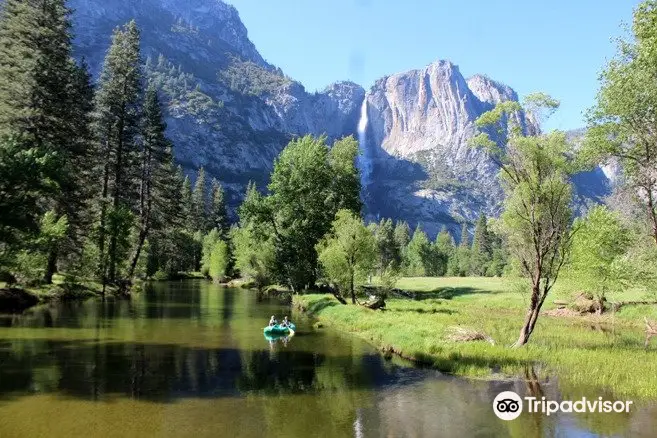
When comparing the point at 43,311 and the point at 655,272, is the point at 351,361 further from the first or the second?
the point at 43,311

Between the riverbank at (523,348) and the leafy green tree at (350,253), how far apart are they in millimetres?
3174

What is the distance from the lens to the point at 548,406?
18.6 meters

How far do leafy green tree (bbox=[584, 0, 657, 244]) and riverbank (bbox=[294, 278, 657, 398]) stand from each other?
6.85 metres

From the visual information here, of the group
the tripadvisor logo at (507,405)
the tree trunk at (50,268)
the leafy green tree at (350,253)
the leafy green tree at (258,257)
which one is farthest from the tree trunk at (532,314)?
the leafy green tree at (258,257)

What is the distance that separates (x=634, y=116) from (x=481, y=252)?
13369 cm

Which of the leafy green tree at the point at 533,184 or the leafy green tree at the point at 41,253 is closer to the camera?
the leafy green tree at the point at 533,184

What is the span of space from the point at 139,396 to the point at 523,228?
70.7 ft

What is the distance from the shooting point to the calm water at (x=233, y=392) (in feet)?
51.8

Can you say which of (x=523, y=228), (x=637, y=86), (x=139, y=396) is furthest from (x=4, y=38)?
(x=637, y=86)

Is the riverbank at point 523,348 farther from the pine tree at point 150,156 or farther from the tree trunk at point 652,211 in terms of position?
the pine tree at point 150,156

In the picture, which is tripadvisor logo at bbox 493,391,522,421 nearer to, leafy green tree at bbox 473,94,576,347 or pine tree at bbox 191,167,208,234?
leafy green tree at bbox 473,94,576,347

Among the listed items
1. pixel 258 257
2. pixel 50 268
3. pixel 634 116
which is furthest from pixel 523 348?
pixel 258 257

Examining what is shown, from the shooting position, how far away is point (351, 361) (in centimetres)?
2678

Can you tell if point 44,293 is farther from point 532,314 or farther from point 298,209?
point 532,314
